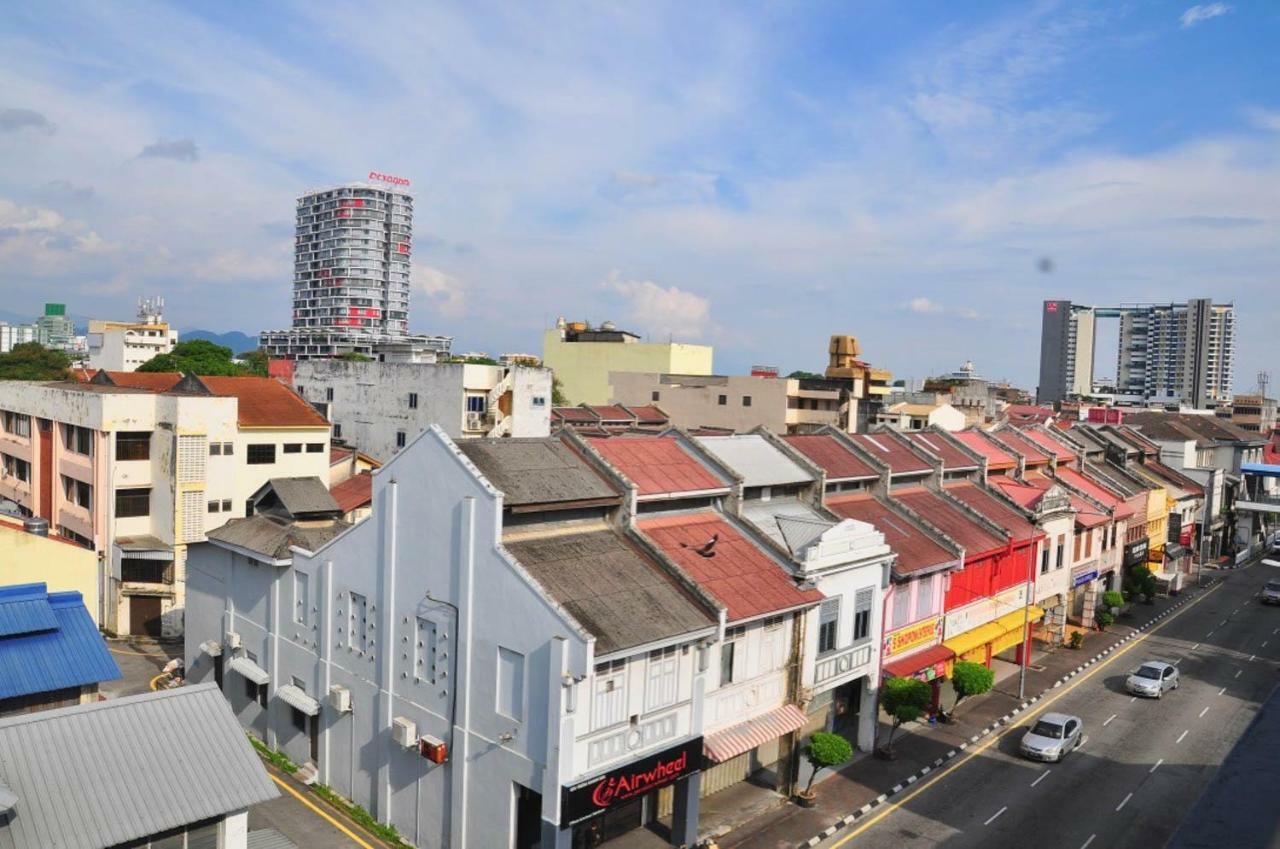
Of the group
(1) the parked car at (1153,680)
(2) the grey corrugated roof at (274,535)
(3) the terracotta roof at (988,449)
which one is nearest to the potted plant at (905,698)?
(1) the parked car at (1153,680)

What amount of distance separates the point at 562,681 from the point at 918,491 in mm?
27521

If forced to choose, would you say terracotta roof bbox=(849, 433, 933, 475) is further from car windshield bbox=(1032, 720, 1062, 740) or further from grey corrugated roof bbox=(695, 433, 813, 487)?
car windshield bbox=(1032, 720, 1062, 740)

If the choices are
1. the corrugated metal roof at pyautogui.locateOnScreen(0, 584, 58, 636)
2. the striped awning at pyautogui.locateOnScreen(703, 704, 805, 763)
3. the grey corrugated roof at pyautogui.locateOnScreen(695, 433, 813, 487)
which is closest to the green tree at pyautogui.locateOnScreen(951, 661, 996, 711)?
the grey corrugated roof at pyautogui.locateOnScreen(695, 433, 813, 487)

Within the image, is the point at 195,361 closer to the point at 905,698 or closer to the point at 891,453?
the point at 891,453

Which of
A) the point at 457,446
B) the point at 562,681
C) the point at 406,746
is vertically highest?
the point at 457,446

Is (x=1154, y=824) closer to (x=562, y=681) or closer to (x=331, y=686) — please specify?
(x=562, y=681)

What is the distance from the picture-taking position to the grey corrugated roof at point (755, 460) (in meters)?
34.8

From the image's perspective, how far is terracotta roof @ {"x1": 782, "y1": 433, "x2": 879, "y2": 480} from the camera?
39625mm

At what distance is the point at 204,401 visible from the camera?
4806cm

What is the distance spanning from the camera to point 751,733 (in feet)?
89.5

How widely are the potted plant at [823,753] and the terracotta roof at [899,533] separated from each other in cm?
746

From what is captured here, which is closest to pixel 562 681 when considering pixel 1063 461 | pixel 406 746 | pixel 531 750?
pixel 531 750

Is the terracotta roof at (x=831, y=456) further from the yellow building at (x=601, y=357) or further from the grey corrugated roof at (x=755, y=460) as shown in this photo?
the yellow building at (x=601, y=357)

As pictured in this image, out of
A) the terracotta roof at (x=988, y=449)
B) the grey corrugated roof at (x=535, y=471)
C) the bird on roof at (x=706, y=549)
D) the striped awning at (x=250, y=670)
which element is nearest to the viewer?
the grey corrugated roof at (x=535, y=471)
